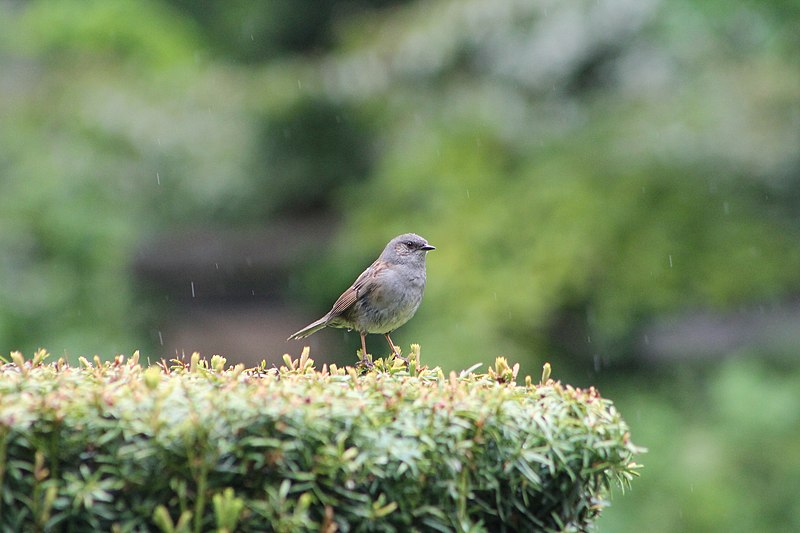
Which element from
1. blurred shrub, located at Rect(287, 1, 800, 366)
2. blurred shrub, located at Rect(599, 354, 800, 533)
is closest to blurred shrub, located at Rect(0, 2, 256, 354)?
blurred shrub, located at Rect(287, 1, 800, 366)

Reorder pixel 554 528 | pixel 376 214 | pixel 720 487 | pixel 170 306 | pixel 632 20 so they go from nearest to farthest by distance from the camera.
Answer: pixel 554 528 → pixel 720 487 → pixel 632 20 → pixel 376 214 → pixel 170 306

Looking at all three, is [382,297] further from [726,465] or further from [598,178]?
[598,178]

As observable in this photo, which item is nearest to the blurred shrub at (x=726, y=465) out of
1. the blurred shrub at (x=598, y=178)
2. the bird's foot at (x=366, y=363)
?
the blurred shrub at (x=598, y=178)

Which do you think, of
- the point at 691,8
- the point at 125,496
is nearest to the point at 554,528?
the point at 125,496

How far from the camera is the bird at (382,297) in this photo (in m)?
4.73

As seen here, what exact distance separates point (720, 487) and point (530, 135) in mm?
4374

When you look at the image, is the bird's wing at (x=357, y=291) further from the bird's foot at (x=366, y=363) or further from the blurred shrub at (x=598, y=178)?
the blurred shrub at (x=598, y=178)

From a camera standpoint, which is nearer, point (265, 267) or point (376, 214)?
point (376, 214)

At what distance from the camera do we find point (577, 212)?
9.65 meters

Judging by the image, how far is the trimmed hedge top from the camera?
2.25 metres

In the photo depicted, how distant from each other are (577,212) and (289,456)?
7661 mm

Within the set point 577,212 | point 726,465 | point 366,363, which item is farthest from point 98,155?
point 366,363

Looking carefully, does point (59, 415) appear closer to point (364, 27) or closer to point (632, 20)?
point (632, 20)

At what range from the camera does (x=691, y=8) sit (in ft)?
27.1
